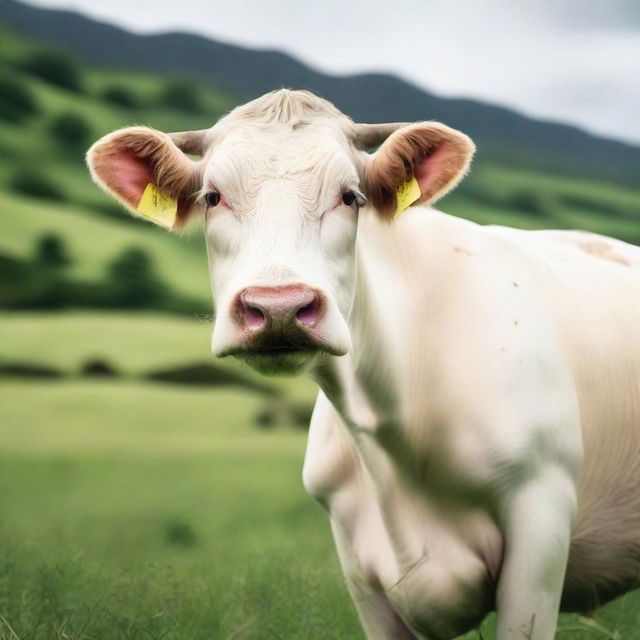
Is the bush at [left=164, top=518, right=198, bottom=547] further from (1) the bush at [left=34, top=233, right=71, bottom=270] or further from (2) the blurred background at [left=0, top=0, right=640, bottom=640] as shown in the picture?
(1) the bush at [left=34, top=233, right=71, bottom=270]

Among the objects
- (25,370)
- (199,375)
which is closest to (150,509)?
(199,375)

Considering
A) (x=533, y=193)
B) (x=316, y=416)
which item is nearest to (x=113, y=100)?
(x=533, y=193)

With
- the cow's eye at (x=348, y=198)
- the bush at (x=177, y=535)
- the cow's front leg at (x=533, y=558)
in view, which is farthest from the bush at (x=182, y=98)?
the cow's front leg at (x=533, y=558)

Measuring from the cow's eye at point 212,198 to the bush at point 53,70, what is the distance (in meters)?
16.0

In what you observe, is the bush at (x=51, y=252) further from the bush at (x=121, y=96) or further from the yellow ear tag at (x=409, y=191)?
the yellow ear tag at (x=409, y=191)

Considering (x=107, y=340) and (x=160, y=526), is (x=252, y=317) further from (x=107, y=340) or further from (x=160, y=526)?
(x=107, y=340)

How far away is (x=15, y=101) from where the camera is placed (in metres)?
17.0

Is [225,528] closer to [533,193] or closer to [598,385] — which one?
[598,385]

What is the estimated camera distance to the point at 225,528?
8.20 metres

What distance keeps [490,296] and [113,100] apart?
53.0ft

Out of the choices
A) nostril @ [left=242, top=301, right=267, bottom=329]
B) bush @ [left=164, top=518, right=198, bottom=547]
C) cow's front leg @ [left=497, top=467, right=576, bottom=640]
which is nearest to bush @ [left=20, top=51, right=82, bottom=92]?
bush @ [left=164, top=518, right=198, bottom=547]

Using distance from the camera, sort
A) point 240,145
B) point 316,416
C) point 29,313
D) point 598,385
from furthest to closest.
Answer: point 29,313, point 316,416, point 598,385, point 240,145

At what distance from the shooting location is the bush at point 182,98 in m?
17.7

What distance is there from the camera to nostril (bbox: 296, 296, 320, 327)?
2387 mm
